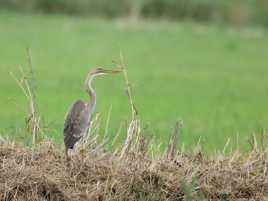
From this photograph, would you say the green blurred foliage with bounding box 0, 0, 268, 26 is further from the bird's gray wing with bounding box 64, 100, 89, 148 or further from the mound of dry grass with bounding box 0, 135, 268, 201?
the mound of dry grass with bounding box 0, 135, 268, 201

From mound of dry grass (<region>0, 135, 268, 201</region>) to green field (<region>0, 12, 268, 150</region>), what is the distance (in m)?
0.87

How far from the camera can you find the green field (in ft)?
55.4

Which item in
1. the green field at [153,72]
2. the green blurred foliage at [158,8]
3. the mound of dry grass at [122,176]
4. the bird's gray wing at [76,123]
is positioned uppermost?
the bird's gray wing at [76,123]

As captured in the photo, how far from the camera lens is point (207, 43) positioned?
31.5m

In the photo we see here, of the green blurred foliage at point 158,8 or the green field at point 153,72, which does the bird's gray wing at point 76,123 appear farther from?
the green blurred foliage at point 158,8

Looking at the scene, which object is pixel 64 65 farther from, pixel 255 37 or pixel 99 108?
pixel 255 37

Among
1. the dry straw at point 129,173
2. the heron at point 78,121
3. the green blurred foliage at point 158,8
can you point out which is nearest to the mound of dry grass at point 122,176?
the dry straw at point 129,173

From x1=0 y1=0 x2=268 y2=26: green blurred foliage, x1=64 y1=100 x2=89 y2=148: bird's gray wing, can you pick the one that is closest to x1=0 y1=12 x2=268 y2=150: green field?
x1=64 y1=100 x2=89 y2=148: bird's gray wing

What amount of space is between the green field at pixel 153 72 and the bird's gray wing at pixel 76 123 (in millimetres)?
661

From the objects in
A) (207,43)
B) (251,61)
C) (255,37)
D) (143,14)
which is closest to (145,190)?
(251,61)

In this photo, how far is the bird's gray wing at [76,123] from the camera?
Result: 9.15 m

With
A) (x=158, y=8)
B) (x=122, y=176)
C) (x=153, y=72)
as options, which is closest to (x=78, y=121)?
(x=122, y=176)

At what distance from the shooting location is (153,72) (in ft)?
80.6

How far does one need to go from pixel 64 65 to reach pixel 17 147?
50.7 ft
